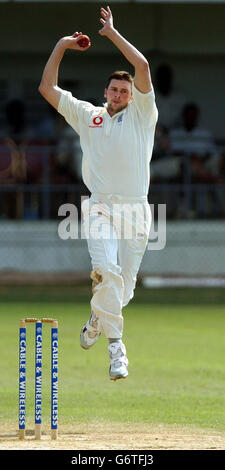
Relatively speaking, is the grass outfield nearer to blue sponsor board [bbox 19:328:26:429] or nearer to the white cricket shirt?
blue sponsor board [bbox 19:328:26:429]

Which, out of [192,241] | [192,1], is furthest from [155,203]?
[192,1]

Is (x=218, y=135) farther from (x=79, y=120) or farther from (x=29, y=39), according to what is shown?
(x=79, y=120)

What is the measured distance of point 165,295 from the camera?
65.3 feet

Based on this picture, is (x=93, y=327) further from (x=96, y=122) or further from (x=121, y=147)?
(x=96, y=122)

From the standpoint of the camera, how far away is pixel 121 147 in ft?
28.4

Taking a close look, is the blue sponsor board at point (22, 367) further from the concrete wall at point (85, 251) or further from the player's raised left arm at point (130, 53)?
the concrete wall at point (85, 251)

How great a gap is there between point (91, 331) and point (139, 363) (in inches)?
142

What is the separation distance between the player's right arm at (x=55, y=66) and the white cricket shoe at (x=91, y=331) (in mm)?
1865

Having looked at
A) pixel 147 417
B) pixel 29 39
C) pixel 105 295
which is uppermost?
pixel 29 39

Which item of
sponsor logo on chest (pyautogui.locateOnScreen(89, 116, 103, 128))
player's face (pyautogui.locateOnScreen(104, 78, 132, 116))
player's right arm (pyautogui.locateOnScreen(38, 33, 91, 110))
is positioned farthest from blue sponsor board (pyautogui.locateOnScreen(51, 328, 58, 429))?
player's right arm (pyautogui.locateOnScreen(38, 33, 91, 110))

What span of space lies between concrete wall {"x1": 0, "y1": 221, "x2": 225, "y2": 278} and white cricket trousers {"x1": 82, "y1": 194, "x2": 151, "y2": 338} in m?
12.8

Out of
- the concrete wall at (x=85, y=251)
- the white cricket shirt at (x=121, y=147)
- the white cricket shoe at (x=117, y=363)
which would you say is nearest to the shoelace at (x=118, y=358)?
the white cricket shoe at (x=117, y=363)
